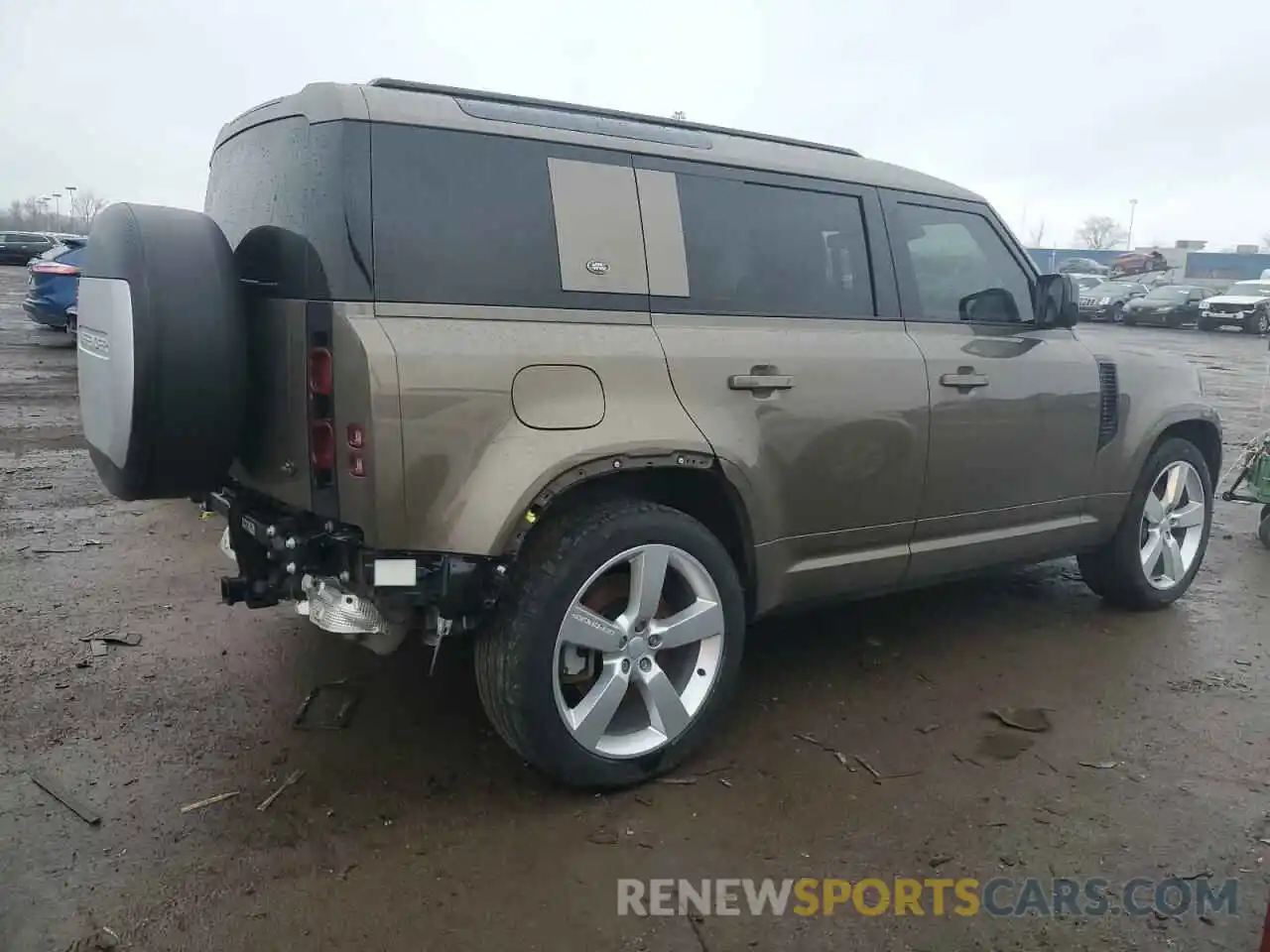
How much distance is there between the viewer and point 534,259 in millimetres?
2990

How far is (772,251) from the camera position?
358 centimetres

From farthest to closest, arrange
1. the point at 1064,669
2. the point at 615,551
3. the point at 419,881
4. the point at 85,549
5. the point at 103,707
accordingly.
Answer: the point at 85,549
the point at 1064,669
the point at 103,707
the point at 615,551
the point at 419,881

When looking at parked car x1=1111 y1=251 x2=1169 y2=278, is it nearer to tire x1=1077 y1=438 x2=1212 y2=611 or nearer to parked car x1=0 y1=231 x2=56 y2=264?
parked car x1=0 y1=231 x2=56 y2=264

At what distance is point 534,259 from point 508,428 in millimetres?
548

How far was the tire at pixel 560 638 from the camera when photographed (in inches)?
115

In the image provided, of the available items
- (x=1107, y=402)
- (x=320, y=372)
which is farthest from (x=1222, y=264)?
(x=320, y=372)

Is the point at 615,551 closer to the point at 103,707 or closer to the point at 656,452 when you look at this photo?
the point at 656,452

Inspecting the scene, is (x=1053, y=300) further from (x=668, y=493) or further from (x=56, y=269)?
(x=56, y=269)

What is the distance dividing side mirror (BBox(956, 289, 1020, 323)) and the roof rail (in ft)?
2.55

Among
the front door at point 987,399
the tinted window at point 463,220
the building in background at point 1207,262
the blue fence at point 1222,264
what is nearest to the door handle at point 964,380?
the front door at point 987,399

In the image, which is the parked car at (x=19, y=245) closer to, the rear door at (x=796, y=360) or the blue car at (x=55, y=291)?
the blue car at (x=55, y=291)

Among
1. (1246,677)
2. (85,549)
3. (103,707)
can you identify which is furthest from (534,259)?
(85,549)

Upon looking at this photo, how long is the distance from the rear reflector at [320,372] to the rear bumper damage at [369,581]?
0.39 meters

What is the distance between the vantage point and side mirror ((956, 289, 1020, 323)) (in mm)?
4203
